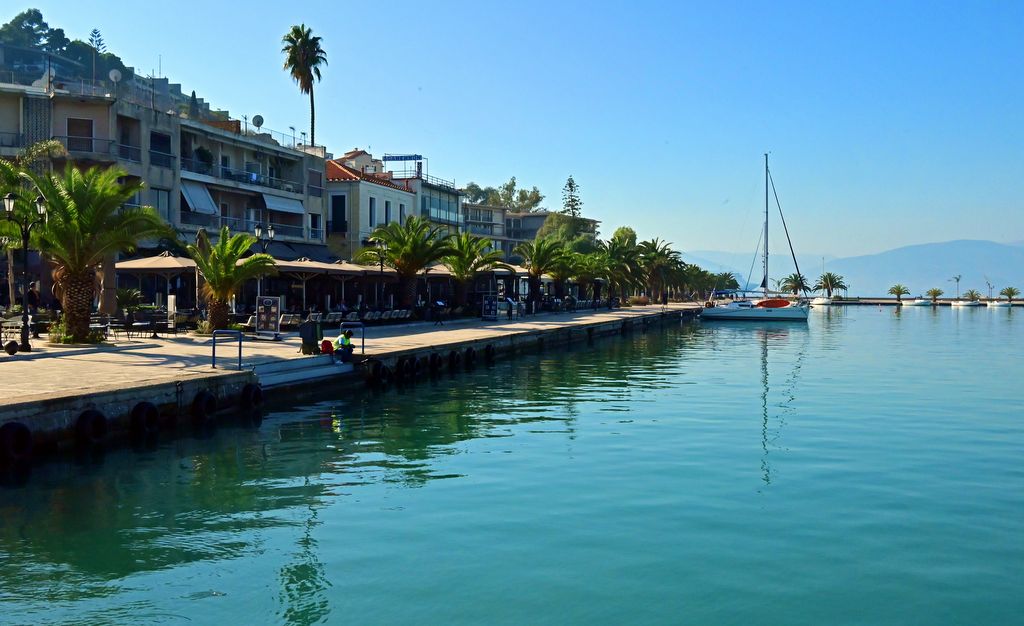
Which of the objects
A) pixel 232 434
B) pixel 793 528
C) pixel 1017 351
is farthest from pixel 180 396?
pixel 1017 351

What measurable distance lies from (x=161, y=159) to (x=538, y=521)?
37.0m

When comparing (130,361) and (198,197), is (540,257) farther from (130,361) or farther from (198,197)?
(130,361)

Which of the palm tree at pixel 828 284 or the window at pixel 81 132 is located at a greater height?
the window at pixel 81 132

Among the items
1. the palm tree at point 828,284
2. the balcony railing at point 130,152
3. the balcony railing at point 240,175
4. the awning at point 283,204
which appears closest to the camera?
the balcony railing at point 130,152

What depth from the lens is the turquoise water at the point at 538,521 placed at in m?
8.48

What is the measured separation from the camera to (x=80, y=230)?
24.2 meters

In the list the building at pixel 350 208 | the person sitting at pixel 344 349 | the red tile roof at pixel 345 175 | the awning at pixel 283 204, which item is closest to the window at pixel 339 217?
the building at pixel 350 208

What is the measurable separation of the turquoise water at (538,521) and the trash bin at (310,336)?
9.09 ft

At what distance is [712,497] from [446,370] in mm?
17942

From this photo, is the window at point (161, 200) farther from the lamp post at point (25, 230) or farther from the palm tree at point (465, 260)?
the lamp post at point (25, 230)

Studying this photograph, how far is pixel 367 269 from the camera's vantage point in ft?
128

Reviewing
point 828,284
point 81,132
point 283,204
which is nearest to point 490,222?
point 283,204

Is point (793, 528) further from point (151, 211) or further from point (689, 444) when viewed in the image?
point (151, 211)

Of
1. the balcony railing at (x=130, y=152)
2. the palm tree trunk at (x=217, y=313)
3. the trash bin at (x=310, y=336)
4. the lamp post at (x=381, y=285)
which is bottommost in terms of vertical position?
the trash bin at (x=310, y=336)
